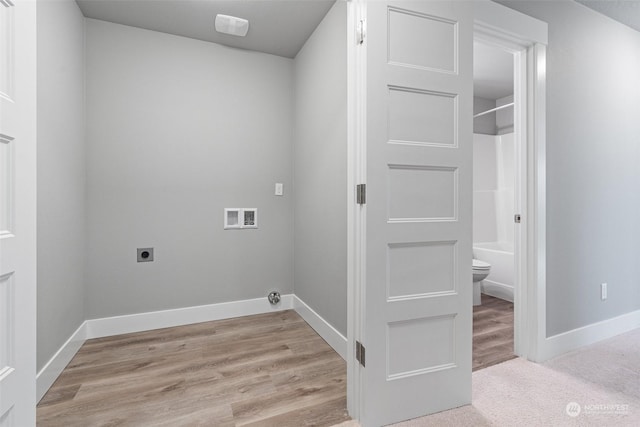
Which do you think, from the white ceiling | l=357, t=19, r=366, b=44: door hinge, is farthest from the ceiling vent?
the white ceiling

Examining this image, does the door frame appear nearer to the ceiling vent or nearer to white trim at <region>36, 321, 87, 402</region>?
the ceiling vent

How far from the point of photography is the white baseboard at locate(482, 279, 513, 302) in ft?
10.9

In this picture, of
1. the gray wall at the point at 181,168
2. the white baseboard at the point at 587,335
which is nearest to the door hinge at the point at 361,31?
the gray wall at the point at 181,168

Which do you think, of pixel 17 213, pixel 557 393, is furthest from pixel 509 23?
pixel 17 213

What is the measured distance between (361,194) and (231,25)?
194 cm

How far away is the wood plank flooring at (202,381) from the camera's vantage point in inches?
57.7

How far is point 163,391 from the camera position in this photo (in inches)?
65.7

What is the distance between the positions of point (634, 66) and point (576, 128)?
101cm

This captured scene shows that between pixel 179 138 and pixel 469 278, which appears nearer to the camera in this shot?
pixel 469 278

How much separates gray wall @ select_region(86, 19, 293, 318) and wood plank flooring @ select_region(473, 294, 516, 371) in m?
1.71

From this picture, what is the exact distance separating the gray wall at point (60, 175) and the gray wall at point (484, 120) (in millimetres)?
4576

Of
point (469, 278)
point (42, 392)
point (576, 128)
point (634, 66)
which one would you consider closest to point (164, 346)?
point (42, 392)

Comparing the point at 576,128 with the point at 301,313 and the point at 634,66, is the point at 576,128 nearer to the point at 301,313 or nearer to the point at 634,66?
the point at 634,66

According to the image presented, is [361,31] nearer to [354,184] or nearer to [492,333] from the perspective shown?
[354,184]
